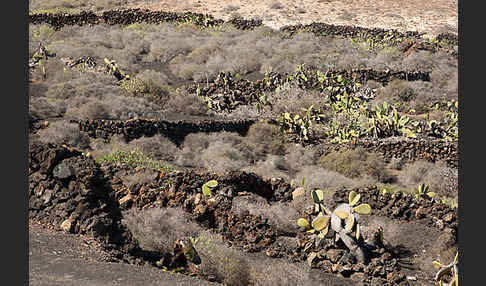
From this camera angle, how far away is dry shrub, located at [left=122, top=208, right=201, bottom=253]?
7465mm

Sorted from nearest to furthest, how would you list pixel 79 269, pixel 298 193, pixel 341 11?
pixel 79 269
pixel 298 193
pixel 341 11

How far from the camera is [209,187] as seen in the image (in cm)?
934

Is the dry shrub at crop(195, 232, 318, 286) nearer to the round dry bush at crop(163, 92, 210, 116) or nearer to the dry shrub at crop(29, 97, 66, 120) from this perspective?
the dry shrub at crop(29, 97, 66, 120)

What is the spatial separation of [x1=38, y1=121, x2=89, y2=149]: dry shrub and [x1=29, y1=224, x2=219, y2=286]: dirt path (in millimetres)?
6791

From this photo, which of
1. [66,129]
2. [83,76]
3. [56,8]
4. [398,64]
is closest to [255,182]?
[66,129]

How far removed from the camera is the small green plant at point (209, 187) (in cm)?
910

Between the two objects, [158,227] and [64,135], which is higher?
[158,227]

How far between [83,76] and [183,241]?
1594 centimetres

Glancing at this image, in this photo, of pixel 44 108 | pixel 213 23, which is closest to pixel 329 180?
pixel 44 108

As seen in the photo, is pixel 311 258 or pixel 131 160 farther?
pixel 131 160

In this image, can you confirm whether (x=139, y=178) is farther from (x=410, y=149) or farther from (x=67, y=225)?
(x=410, y=149)

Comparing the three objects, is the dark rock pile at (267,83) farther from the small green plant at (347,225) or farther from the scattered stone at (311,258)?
the scattered stone at (311,258)

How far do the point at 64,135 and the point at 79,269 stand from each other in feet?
28.5

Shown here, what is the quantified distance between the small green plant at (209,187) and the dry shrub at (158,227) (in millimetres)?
860
